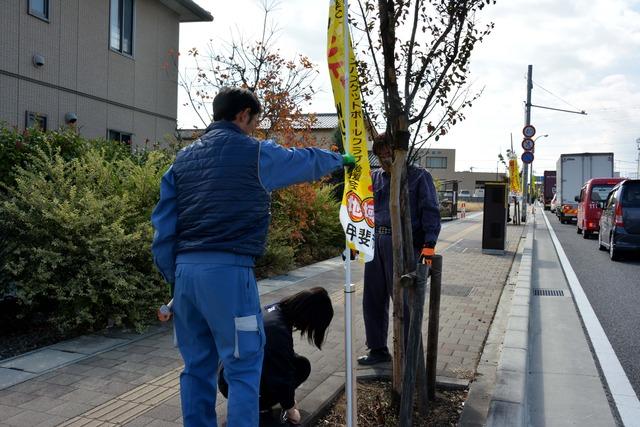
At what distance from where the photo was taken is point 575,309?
768cm

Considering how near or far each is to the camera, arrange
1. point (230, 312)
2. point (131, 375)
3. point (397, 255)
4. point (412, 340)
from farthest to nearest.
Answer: point (131, 375) < point (397, 255) < point (412, 340) < point (230, 312)

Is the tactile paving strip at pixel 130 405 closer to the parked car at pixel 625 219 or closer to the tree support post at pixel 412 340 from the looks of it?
the tree support post at pixel 412 340

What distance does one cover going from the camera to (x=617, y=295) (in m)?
8.65

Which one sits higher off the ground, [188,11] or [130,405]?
[188,11]

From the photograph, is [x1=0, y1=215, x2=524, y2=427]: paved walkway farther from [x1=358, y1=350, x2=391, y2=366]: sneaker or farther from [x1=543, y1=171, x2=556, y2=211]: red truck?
[x1=543, y1=171, x2=556, y2=211]: red truck

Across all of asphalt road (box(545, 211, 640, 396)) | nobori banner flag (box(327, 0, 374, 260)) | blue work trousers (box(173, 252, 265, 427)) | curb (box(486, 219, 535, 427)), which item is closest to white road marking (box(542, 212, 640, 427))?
asphalt road (box(545, 211, 640, 396))

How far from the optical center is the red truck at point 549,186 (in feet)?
175

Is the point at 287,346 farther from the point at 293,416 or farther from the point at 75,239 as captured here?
the point at 75,239

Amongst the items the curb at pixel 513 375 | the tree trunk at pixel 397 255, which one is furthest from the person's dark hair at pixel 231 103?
the curb at pixel 513 375

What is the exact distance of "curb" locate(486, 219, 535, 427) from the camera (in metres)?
3.69

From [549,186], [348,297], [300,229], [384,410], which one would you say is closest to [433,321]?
[384,410]

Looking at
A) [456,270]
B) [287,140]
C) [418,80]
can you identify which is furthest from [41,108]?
[418,80]

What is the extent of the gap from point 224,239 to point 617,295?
26.1 feet

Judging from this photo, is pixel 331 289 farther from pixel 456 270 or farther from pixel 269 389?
pixel 269 389
